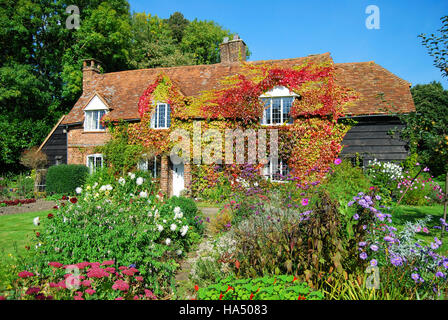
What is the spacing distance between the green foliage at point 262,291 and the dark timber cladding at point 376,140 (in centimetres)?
1182

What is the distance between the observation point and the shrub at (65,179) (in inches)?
620

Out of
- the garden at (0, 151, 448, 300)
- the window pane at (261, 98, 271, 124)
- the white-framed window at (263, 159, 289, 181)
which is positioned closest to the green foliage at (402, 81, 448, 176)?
the garden at (0, 151, 448, 300)

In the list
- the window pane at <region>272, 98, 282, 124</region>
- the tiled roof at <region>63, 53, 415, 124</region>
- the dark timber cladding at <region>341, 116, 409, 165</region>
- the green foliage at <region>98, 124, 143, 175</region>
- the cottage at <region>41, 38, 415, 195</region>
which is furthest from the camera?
the green foliage at <region>98, 124, 143, 175</region>

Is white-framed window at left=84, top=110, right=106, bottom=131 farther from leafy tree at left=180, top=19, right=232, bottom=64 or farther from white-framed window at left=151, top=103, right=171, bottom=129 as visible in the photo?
leafy tree at left=180, top=19, right=232, bottom=64

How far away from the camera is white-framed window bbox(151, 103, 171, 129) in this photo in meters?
16.5

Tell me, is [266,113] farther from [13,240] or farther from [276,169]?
[13,240]

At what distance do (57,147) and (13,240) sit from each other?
14276 millimetres

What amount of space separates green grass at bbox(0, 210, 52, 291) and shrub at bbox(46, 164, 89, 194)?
4.65 meters

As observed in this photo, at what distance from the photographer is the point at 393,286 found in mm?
3824

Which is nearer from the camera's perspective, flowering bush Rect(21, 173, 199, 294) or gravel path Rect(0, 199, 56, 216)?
flowering bush Rect(21, 173, 199, 294)

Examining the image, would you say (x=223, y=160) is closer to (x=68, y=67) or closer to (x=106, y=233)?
(x=106, y=233)

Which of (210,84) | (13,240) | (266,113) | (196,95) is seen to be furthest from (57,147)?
(266,113)
